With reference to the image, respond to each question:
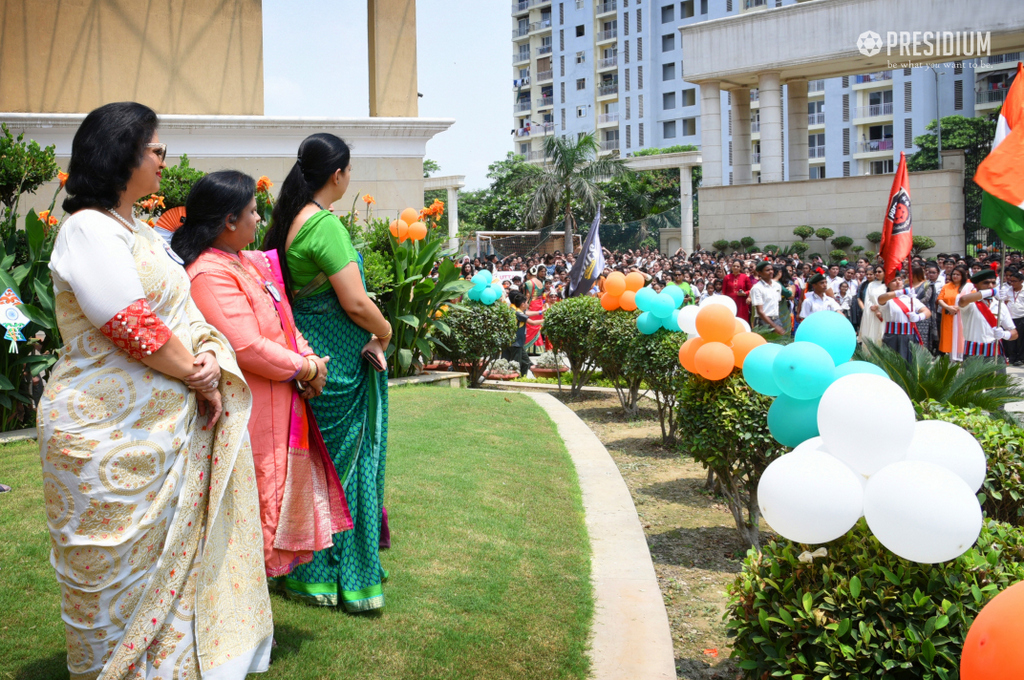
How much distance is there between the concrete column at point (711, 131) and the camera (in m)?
32.2

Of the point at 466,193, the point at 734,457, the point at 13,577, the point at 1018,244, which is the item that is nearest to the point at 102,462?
the point at 13,577

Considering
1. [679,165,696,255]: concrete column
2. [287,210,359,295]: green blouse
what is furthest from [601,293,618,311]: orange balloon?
[679,165,696,255]: concrete column

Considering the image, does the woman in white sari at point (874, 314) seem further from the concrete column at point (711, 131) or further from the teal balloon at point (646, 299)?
the concrete column at point (711, 131)

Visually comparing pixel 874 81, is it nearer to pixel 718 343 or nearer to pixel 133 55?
pixel 133 55

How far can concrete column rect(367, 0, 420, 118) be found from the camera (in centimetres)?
1241

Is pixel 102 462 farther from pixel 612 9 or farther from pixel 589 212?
pixel 612 9

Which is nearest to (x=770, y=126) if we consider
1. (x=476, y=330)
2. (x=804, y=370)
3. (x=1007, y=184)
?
(x=476, y=330)

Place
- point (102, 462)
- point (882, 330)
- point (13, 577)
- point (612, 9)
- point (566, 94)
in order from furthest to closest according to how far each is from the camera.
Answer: point (566, 94) → point (612, 9) → point (882, 330) → point (13, 577) → point (102, 462)

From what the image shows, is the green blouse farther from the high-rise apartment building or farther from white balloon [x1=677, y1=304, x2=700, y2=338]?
the high-rise apartment building

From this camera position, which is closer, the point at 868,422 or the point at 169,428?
the point at 169,428

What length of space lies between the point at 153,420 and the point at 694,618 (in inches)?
123

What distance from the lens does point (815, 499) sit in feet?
8.82

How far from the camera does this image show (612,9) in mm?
70125

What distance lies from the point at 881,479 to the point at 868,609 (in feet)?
1.32
